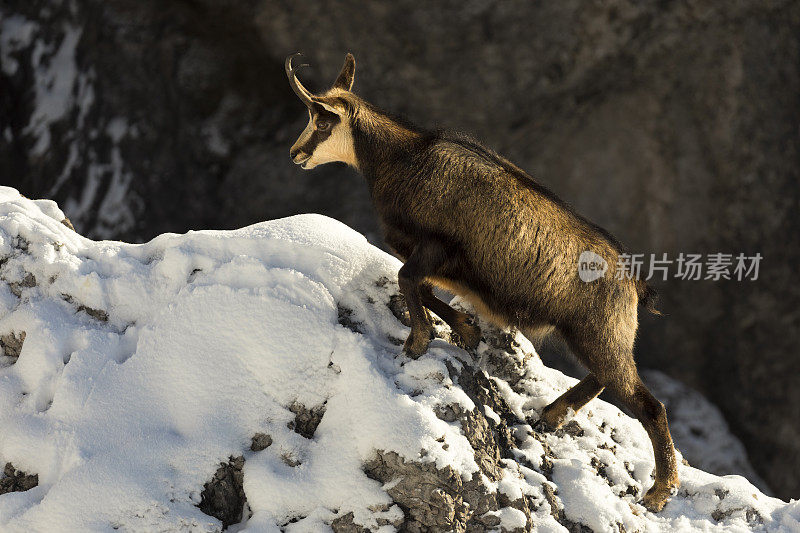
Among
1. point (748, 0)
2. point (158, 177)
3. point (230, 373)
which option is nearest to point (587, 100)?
point (748, 0)

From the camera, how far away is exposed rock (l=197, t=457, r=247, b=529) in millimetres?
3752

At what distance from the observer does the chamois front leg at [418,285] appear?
4.24 metres

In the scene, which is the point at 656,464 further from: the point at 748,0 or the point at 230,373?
the point at 748,0

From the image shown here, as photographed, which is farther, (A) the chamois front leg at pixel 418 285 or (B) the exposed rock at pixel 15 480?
(A) the chamois front leg at pixel 418 285

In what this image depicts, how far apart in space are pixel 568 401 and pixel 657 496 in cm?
68

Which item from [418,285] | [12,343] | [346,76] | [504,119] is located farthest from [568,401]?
[504,119]

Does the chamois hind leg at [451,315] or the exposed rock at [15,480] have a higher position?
the chamois hind leg at [451,315]

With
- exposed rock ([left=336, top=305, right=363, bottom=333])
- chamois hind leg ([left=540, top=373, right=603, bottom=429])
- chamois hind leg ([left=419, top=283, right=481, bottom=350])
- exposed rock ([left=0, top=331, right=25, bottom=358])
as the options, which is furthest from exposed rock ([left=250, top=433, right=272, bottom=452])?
chamois hind leg ([left=540, top=373, right=603, bottom=429])

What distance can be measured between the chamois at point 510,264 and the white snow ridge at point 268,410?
8.3 inches

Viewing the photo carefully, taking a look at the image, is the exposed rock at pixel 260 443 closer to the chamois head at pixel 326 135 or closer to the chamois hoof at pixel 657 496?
the chamois head at pixel 326 135

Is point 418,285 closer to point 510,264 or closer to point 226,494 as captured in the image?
point 510,264

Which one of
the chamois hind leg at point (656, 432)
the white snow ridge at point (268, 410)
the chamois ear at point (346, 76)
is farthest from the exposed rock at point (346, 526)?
the chamois ear at point (346, 76)

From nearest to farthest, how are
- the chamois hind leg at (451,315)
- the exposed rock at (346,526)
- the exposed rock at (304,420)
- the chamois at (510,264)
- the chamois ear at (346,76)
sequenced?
the exposed rock at (346,526) < the exposed rock at (304,420) < the chamois at (510,264) < the chamois hind leg at (451,315) < the chamois ear at (346,76)

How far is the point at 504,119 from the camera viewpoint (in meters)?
9.81
